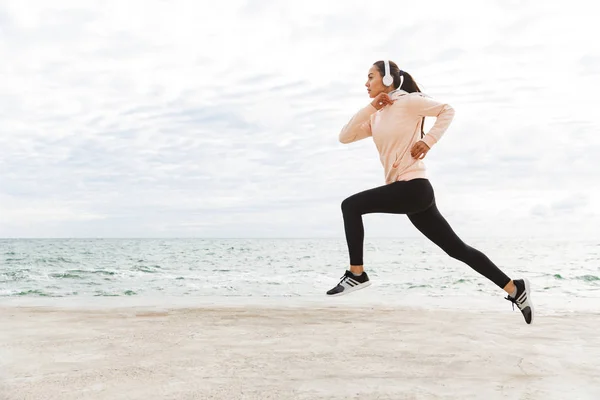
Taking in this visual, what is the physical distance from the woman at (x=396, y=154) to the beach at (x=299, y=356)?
150 centimetres

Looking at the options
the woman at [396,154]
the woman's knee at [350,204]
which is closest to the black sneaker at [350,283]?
the woman at [396,154]

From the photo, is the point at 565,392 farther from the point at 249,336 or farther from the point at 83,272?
the point at 83,272

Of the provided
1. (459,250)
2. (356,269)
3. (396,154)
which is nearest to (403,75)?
(396,154)

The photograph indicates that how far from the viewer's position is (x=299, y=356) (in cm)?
614

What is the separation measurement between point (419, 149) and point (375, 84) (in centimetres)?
51

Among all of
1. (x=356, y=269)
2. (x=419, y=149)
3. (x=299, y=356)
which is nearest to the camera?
(x=419, y=149)

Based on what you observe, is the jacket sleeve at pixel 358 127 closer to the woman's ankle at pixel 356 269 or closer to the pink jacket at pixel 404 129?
the pink jacket at pixel 404 129

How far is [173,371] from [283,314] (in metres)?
3.89

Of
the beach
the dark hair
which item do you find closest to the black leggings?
the dark hair

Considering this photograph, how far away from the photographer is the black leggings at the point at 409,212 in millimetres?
3670

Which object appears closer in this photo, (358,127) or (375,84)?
(375,84)

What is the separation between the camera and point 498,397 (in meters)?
4.74

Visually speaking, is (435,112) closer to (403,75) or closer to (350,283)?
(403,75)

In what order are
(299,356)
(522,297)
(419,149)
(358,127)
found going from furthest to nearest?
(299,356), (522,297), (358,127), (419,149)
